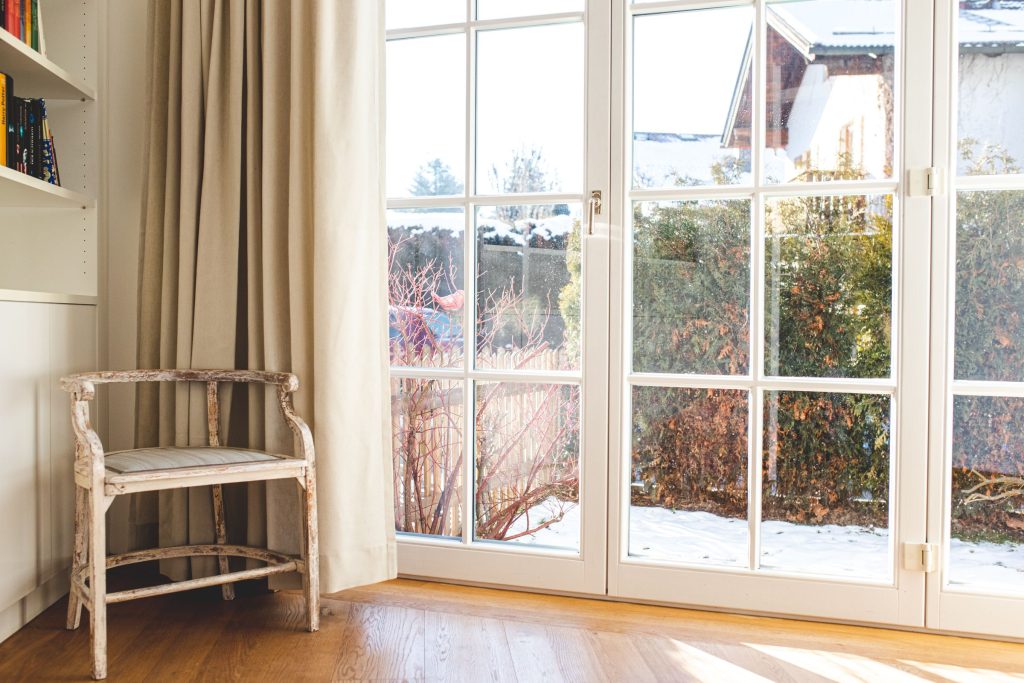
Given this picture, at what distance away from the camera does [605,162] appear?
203 cm

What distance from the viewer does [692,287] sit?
2012 mm

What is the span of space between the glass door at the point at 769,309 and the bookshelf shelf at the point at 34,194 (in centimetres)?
161

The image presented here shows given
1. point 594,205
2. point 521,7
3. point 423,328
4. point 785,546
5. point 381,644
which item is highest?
point 521,7

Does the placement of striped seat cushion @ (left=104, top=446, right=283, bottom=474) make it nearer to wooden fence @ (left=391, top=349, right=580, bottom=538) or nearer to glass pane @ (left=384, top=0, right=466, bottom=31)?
wooden fence @ (left=391, top=349, right=580, bottom=538)

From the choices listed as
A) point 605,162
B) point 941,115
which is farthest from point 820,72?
point 605,162

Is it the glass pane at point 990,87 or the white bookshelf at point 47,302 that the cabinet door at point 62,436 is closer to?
the white bookshelf at point 47,302

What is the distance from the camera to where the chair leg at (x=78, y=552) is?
1.79m

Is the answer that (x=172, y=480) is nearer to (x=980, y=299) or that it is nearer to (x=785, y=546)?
(x=785, y=546)

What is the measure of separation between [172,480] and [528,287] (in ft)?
3.63

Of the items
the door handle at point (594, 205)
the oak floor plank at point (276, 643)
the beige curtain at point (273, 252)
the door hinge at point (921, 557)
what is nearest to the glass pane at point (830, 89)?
the door handle at point (594, 205)

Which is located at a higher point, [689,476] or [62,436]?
[62,436]

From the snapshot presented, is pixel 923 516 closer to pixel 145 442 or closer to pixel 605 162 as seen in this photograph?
pixel 605 162

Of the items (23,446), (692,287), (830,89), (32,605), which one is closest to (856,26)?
(830,89)

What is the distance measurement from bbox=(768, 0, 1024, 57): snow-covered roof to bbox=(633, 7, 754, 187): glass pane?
0.12 m
